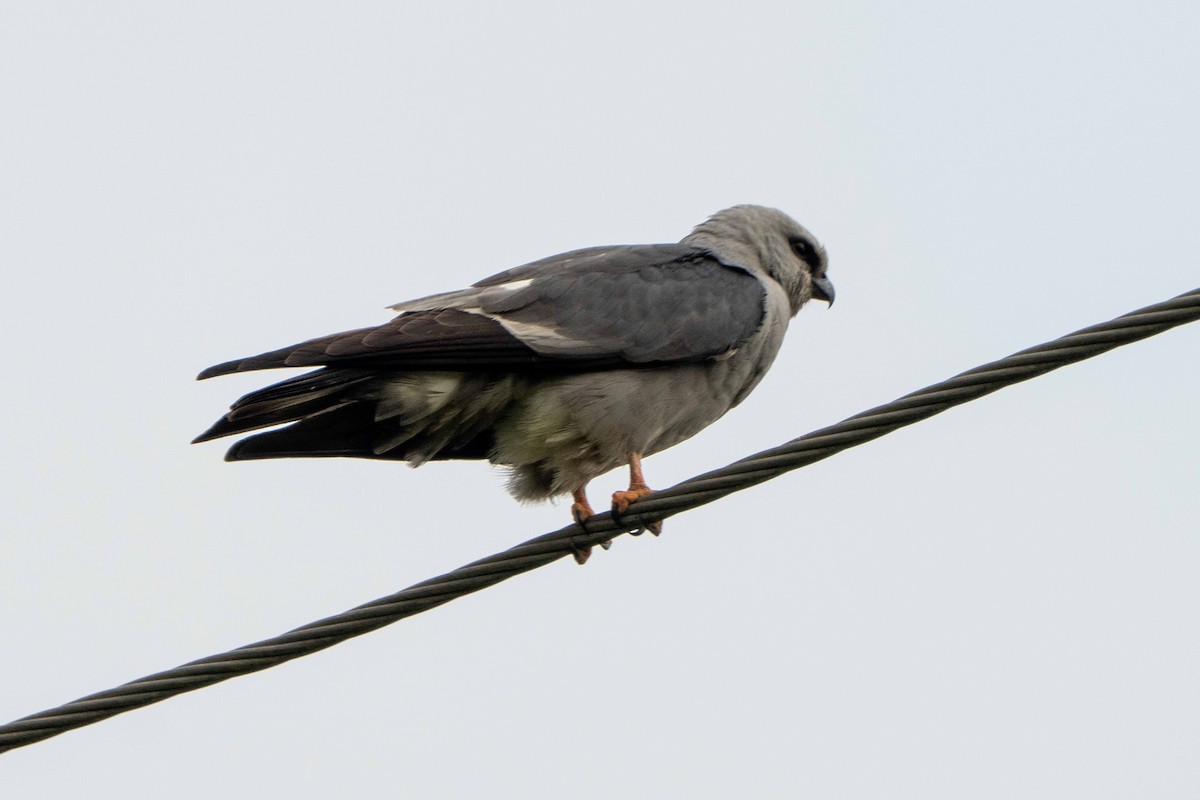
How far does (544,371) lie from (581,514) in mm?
581

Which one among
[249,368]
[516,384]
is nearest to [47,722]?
[249,368]

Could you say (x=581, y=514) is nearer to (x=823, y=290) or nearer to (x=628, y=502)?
(x=628, y=502)

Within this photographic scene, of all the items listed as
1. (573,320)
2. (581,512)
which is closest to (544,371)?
(573,320)

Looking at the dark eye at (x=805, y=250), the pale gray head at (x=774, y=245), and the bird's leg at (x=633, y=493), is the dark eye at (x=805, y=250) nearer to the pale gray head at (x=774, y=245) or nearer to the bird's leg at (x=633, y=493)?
the pale gray head at (x=774, y=245)

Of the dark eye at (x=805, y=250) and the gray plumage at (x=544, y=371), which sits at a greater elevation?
the dark eye at (x=805, y=250)

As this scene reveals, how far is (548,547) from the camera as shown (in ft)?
14.3

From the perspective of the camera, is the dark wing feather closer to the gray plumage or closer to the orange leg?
the gray plumage

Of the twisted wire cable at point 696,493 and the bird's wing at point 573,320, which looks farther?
the bird's wing at point 573,320

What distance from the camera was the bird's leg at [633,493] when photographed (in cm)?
504

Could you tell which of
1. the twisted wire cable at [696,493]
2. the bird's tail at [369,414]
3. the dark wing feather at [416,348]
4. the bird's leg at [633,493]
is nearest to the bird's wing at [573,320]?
the dark wing feather at [416,348]

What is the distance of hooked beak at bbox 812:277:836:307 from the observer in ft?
23.7

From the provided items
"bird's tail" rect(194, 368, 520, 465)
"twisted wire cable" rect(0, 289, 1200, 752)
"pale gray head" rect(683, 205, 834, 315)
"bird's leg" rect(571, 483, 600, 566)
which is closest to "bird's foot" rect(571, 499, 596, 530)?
"bird's leg" rect(571, 483, 600, 566)

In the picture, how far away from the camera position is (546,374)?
17.9 feet

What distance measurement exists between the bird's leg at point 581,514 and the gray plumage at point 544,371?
2 centimetres
